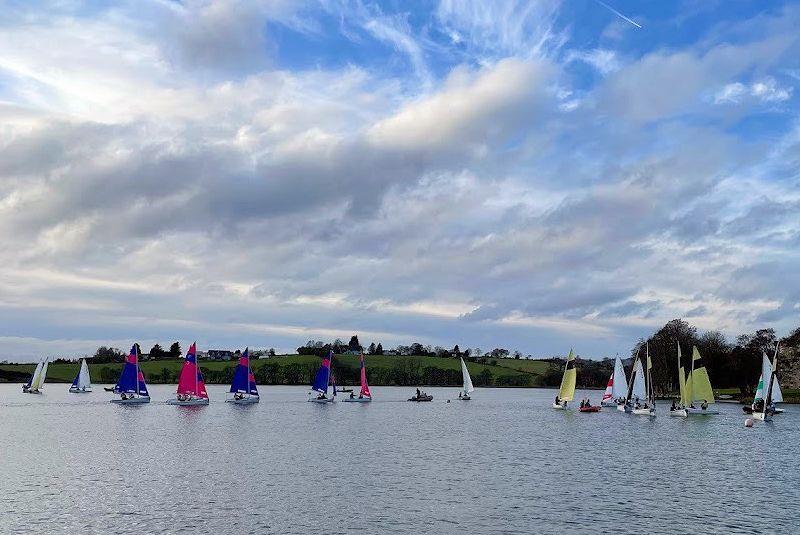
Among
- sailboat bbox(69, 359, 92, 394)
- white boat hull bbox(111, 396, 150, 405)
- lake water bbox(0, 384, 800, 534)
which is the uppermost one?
sailboat bbox(69, 359, 92, 394)

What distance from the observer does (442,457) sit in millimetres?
65688

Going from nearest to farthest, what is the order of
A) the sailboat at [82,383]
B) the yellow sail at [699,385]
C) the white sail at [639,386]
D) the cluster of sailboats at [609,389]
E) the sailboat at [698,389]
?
1. the cluster of sailboats at [609,389]
2. the sailboat at [698,389]
3. the yellow sail at [699,385]
4. the white sail at [639,386]
5. the sailboat at [82,383]

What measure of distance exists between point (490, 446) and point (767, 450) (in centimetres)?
2699

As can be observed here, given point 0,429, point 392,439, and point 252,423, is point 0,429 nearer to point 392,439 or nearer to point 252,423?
point 252,423

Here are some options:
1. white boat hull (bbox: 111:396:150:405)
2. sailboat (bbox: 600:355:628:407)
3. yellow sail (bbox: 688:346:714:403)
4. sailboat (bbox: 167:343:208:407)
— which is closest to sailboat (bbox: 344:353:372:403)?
sailboat (bbox: 167:343:208:407)

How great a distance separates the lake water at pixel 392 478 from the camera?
38.8 m

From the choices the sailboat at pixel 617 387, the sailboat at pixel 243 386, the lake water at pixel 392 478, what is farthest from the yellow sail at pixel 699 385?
the sailboat at pixel 243 386

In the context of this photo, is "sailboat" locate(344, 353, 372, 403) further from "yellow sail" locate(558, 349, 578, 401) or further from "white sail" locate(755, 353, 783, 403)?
"white sail" locate(755, 353, 783, 403)

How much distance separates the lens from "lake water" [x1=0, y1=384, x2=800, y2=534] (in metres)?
38.8

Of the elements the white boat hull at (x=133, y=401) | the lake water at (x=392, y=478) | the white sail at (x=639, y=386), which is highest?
the white sail at (x=639, y=386)

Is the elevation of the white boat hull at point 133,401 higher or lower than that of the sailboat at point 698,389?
lower

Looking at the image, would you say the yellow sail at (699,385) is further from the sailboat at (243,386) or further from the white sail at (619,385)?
the sailboat at (243,386)

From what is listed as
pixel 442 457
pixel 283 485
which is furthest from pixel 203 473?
pixel 442 457

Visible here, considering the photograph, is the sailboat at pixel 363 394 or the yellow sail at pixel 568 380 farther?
the sailboat at pixel 363 394
